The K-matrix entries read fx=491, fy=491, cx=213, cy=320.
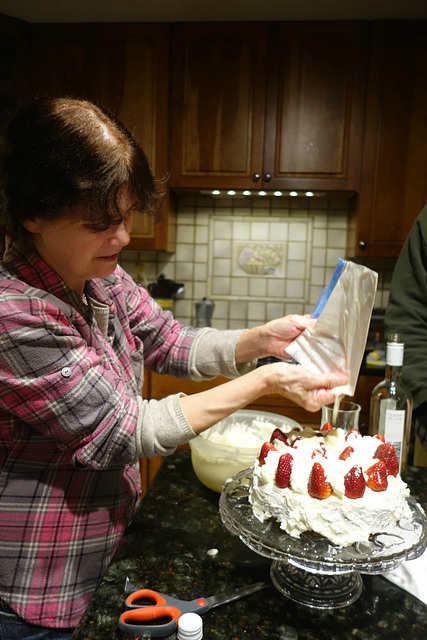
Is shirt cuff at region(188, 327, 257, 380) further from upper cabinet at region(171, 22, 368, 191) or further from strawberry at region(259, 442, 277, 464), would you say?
upper cabinet at region(171, 22, 368, 191)

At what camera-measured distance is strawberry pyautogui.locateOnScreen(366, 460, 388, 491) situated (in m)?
0.72

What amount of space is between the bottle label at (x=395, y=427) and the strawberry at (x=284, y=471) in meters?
0.41

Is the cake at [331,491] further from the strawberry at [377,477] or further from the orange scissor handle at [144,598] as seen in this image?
the orange scissor handle at [144,598]

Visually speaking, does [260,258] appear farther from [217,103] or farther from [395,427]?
[395,427]

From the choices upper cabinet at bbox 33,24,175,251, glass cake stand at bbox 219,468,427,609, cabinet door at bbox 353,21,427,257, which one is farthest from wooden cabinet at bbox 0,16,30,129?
glass cake stand at bbox 219,468,427,609

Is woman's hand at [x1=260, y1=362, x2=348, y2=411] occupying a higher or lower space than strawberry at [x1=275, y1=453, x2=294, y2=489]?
higher

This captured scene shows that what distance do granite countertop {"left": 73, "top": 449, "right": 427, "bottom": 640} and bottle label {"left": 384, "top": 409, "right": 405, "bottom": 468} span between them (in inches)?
5.5

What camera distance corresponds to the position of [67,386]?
80cm

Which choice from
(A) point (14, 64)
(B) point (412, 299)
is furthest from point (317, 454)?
(A) point (14, 64)

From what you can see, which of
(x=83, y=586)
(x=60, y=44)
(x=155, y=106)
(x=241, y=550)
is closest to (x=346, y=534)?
(x=241, y=550)

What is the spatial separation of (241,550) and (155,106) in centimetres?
228

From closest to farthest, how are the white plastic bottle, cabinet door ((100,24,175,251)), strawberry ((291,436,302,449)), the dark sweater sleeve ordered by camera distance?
the white plastic bottle < strawberry ((291,436,302,449)) < the dark sweater sleeve < cabinet door ((100,24,175,251))

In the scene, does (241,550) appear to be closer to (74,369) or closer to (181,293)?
(74,369)

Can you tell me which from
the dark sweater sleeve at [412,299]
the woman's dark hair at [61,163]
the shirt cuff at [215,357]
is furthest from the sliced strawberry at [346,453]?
the dark sweater sleeve at [412,299]
